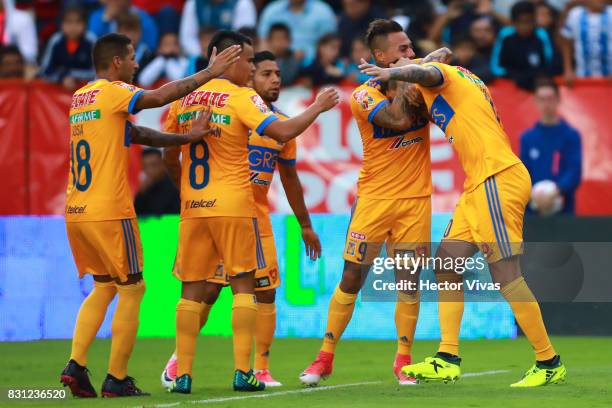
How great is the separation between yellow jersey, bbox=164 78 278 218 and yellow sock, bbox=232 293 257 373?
65 cm

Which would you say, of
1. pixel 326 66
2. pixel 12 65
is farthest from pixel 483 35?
pixel 12 65

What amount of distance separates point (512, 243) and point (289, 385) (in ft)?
7.31

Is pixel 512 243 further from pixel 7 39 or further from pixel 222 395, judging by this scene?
pixel 7 39

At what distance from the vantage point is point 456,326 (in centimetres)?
956

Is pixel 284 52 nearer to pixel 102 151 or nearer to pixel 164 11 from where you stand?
pixel 164 11

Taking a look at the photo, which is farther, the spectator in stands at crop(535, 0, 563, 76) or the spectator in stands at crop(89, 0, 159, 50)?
the spectator in stands at crop(89, 0, 159, 50)

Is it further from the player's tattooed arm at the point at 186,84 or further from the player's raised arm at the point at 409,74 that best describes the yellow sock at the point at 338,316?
the player's tattooed arm at the point at 186,84

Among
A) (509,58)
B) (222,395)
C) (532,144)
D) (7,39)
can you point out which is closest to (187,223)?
(222,395)

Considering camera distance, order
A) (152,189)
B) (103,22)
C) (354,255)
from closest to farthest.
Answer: (354,255) → (152,189) → (103,22)

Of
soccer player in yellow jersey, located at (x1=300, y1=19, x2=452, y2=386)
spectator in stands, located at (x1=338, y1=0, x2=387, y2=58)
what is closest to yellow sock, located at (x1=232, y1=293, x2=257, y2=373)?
soccer player in yellow jersey, located at (x1=300, y1=19, x2=452, y2=386)

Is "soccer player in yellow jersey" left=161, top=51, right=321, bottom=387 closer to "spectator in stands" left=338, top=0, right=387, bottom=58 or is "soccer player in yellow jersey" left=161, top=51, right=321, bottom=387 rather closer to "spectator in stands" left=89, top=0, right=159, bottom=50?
"spectator in stands" left=338, top=0, right=387, bottom=58

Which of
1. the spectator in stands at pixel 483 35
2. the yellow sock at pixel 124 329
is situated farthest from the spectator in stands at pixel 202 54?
the yellow sock at pixel 124 329

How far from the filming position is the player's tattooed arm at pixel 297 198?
429 inches

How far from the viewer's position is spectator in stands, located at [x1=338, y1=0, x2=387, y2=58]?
18172 millimetres
